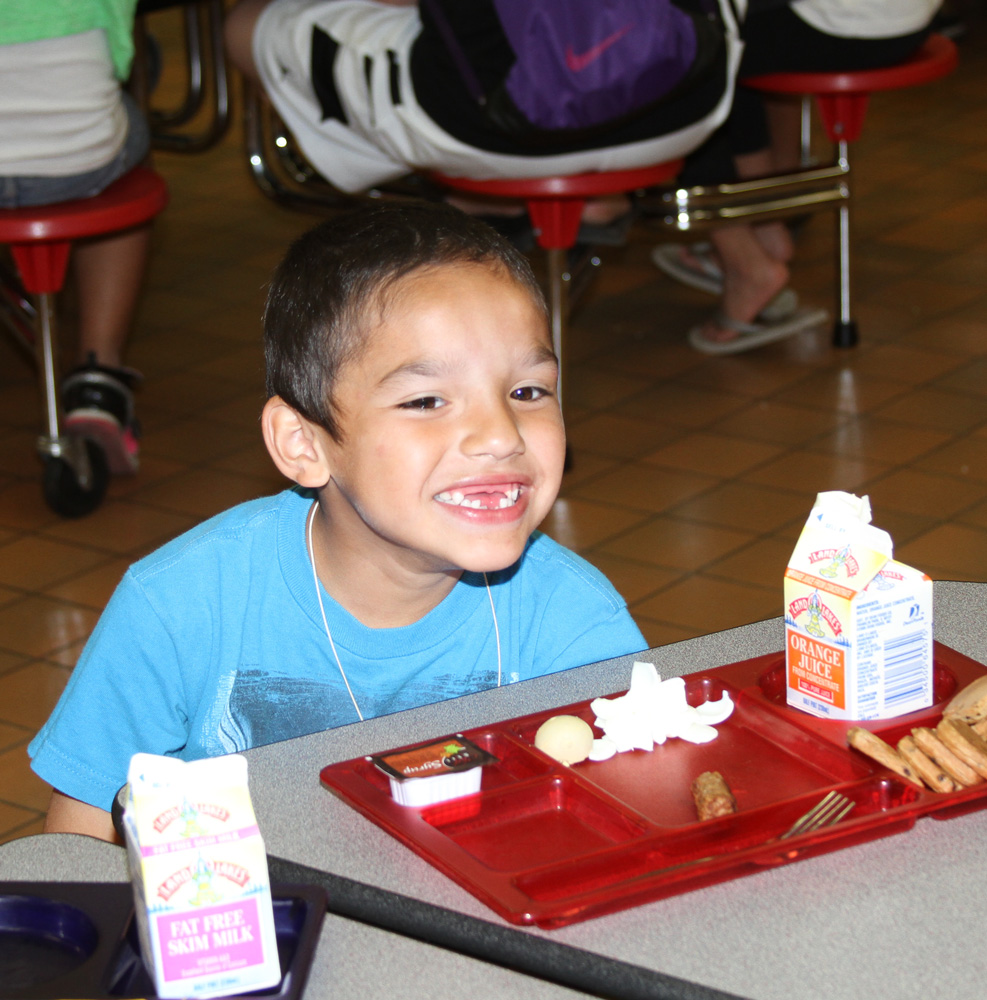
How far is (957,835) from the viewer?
0.88m

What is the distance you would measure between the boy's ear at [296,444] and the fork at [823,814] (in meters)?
0.48

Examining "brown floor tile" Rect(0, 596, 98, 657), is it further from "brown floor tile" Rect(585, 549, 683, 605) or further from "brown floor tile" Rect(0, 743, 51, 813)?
"brown floor tile" Rect(585, 549, 683, 605)

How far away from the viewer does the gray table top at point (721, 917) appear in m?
0.76

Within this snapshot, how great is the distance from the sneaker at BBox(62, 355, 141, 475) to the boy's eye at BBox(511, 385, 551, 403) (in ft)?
6.21

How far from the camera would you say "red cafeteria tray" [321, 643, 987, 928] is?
0.83 metres

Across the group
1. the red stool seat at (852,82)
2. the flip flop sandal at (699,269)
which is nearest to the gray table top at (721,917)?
the red stool seat at (852,82)

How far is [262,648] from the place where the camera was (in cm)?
125

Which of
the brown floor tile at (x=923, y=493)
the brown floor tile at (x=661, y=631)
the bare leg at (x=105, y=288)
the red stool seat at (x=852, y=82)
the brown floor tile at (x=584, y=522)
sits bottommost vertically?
the brown floor tile at (x=923, y=493)

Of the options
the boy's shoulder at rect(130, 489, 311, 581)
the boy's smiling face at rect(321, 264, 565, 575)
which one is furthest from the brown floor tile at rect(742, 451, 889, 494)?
the boy's smiling face at rect(321, 264, 565, 575)

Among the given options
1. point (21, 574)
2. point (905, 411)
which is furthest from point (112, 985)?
point (905, 411)

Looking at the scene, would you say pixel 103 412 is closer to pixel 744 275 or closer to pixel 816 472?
pixel 816 472

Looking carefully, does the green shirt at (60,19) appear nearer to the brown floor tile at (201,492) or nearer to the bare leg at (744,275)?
the brown floor tile at (201,492)

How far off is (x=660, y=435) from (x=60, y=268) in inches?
46.2

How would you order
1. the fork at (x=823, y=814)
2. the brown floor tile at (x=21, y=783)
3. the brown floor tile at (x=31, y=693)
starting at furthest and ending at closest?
the brown floor tile at (x=31, y=693) → the brown floor tile at (x=21, y=783) → the fork at (x=823, y=814)
